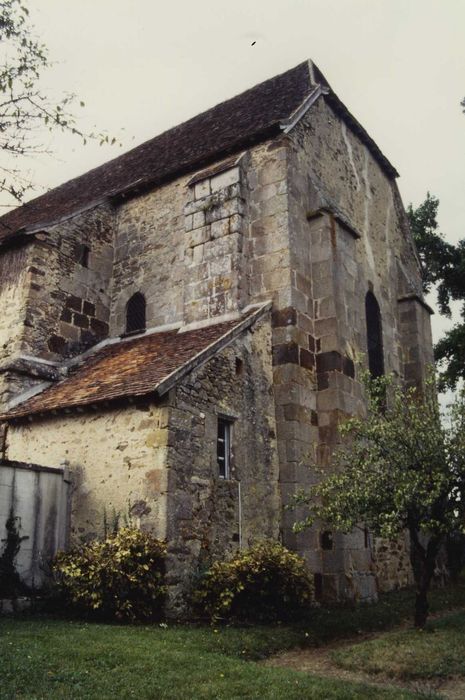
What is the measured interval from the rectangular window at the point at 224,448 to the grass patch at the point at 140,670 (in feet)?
10.5

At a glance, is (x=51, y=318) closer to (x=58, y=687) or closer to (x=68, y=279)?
(x=68, y=279)

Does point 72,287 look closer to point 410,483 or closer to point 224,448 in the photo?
point 224,448

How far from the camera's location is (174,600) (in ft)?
31.2

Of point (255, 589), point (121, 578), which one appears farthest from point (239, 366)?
point (121, 578)

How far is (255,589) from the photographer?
9.80 m

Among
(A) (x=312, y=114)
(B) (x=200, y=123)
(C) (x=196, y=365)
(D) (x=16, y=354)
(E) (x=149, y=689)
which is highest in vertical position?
(B) (x=200, y=123)

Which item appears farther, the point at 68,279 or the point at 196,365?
the point at 68,279

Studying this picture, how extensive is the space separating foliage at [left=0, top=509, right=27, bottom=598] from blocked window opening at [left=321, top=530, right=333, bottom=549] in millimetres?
5274

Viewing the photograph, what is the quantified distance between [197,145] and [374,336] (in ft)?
21.6

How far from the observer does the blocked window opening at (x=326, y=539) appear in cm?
1202

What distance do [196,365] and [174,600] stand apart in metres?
3.63

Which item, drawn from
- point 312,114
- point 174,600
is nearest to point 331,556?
point 174,600

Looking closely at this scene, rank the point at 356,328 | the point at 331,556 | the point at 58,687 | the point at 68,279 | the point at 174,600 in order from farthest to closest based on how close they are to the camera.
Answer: the point at 68,279 → the point at 356,328 → the point at 331,556 → the point at 174,600 → the point at 58,687

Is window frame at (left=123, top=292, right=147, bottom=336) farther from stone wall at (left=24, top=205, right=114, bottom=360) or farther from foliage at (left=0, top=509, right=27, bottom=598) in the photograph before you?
foliage at (left=0, top=509, right=27, bottom=598)
